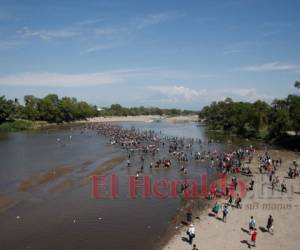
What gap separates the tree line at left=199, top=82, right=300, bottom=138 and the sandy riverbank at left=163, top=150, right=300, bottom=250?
3825cm

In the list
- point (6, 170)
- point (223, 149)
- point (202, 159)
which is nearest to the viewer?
point (6, 170)

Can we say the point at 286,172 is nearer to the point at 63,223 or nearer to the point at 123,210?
the point at 123,210

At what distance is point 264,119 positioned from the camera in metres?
88.5

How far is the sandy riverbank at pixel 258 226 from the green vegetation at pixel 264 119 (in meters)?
38.2

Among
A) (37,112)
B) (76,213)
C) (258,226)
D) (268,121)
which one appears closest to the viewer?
A: (258,226)

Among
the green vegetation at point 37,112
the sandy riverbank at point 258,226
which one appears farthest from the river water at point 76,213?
the green vegetation at point 37,112

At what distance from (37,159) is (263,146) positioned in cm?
4261

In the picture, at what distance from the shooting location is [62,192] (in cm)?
3638

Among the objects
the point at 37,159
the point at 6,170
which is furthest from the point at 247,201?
the point at 37,159

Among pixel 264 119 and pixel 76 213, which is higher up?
pixel 264 119

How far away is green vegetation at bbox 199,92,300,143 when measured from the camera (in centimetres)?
7381

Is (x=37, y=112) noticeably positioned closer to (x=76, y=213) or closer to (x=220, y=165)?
(x=220, y=165)

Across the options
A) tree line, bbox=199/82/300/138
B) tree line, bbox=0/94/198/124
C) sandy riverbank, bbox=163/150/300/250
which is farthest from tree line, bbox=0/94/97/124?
sandy riverbank, bbox=163/150/300/250

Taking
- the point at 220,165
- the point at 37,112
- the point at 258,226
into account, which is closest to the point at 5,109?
the point at 37,112
